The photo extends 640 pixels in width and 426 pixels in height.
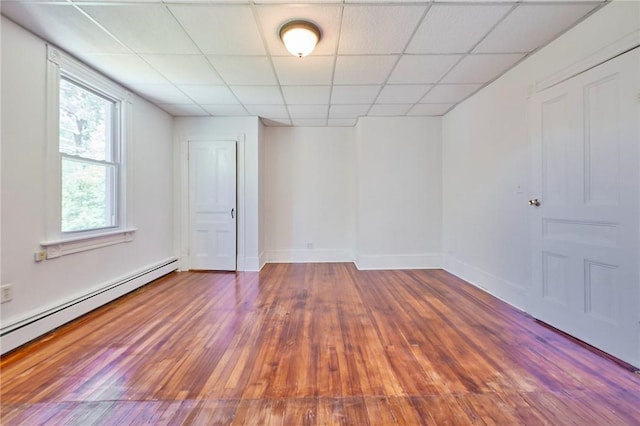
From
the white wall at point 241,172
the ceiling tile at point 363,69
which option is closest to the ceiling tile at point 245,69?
the ceiling tile at point 363,69

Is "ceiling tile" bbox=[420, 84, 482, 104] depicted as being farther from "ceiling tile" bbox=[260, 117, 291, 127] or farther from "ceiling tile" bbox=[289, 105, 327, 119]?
"ceiling tile" bbox=[260, 117, 291, 127]

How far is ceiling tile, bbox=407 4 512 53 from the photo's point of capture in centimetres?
197

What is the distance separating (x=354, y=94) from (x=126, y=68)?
261 cm

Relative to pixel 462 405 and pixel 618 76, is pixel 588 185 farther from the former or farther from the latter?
pixel 462 405

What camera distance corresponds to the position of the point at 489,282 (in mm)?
3238

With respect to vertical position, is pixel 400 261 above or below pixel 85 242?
below

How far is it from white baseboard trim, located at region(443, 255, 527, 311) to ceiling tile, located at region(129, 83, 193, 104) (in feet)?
15.0

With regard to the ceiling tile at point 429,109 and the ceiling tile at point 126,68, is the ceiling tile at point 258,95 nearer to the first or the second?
the ceiling tile at point 126,68

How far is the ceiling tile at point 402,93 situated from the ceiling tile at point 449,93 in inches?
4.9

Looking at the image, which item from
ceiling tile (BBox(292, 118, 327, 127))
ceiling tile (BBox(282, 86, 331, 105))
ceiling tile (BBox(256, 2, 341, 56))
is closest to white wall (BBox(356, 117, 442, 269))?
ceiling tile (BBox(292, 118, 327, 127))

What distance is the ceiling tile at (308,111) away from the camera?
3.91m

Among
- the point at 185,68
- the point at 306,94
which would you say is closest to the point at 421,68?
the point at 306,94

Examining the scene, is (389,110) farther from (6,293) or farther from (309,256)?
(6,293)

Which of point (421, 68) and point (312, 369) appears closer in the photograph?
point (312, 369)
